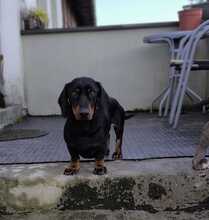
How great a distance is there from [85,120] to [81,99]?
0.12 meters

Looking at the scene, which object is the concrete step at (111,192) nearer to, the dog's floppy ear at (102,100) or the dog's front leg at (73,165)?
the dog's front leg at (73,165)

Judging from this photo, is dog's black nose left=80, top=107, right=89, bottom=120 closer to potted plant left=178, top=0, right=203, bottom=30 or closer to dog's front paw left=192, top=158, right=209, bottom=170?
dog's front paw left=192, top=158, right=209, bottom=170

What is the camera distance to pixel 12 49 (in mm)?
3801

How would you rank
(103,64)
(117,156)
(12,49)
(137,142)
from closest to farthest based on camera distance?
(117,156) < (137,142) < (12,49) < (103,64)

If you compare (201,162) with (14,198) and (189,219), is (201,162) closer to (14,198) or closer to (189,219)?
(189,219)

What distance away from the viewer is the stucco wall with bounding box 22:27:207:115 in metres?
3.94

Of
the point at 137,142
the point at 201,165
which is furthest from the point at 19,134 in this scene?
the point at 201,165

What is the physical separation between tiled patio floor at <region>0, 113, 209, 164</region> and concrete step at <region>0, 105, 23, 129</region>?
0.10m

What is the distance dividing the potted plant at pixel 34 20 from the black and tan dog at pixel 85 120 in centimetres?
257

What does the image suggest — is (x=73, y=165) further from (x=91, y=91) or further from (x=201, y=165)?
(x=201, y=165)

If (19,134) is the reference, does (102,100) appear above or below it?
above

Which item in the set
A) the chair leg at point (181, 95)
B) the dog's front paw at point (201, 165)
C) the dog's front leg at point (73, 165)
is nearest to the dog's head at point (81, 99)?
the dog's front leg at point (73, 165)

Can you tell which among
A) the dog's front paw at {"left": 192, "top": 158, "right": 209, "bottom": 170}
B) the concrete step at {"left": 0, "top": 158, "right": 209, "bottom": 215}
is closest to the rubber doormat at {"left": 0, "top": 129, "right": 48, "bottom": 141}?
the concrete step at {"left": 0, "top": 158, "right": 209, "bottom": 215}

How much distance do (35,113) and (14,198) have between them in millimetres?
2409
